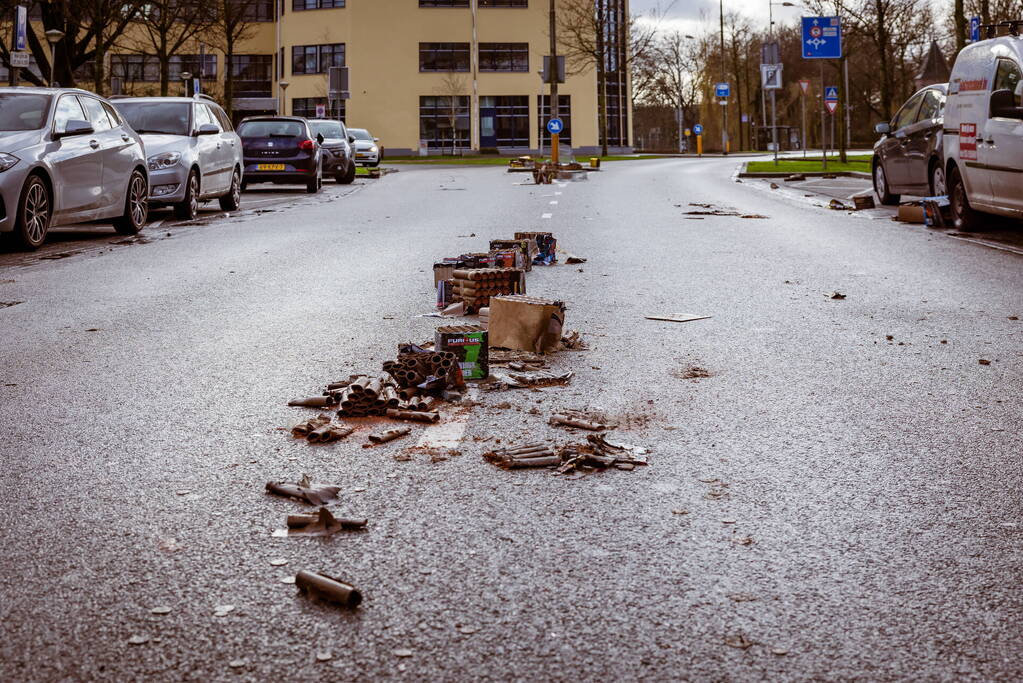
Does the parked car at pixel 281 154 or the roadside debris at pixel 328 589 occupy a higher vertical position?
the parked car at pixel 281 154

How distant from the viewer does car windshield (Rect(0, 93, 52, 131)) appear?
46.7ft

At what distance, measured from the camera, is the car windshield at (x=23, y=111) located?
1424 centimetres

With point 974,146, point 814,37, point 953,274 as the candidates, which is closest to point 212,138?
point 974,146

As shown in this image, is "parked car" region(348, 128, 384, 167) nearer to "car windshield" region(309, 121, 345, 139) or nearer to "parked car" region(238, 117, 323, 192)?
"car windshield" region(309, 121, 345, 139)

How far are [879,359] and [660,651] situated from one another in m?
4.29

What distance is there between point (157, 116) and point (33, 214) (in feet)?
21.0

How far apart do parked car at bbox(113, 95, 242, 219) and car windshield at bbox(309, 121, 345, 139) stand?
12.6 meters

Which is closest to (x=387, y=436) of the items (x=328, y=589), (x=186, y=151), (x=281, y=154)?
(x=328, y=589)

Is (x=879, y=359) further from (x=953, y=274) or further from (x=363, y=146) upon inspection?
(x=363, y=146)

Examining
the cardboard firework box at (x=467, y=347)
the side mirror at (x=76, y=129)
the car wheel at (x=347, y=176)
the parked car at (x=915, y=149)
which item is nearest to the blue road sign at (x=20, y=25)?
the side mirror at (x=76, y=129)

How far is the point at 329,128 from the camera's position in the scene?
113 ft

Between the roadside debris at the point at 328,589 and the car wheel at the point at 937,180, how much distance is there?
1468 centimetres

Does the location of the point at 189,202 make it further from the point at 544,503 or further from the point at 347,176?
the point at 544,503

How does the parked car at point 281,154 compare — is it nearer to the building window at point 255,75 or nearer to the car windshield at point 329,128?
the car windshield at point 329,128
